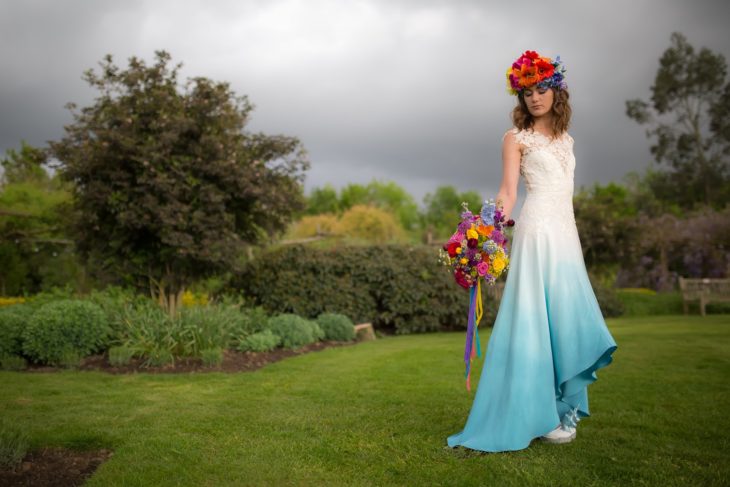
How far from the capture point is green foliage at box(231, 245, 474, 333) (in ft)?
40.0

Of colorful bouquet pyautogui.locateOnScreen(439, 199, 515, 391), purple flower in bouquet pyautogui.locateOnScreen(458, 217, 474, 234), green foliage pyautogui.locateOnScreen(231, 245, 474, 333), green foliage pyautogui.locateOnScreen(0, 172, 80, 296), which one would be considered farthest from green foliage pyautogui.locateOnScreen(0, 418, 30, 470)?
green foliage pyautogui.locateOnScreen(0, 172, 80, 296)

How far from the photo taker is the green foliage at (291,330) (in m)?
9.72

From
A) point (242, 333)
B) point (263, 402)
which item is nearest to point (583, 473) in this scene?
point (263, 402)

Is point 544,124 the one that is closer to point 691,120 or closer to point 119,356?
point 119,356

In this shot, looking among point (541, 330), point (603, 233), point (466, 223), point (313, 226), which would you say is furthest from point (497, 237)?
point (313, 226)

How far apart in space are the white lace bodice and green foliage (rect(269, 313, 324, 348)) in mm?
6170

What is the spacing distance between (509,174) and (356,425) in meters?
2.28

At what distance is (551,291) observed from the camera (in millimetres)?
3992

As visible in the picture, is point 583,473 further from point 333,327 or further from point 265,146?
point 265,146

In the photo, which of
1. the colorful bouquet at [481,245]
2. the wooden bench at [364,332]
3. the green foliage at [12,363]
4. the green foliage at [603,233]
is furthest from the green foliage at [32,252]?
the green foliage at [603,233]

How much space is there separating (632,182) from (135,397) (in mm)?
48830

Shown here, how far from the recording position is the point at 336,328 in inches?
434

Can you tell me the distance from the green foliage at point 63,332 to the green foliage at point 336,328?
395cm

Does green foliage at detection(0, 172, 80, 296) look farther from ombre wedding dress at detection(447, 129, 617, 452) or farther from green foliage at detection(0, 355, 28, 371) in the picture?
ombre wedding dress at detection(447, 129, 617, 452)
